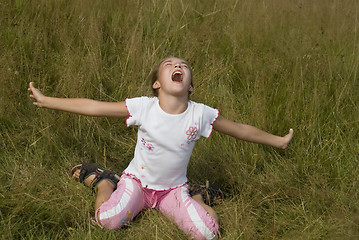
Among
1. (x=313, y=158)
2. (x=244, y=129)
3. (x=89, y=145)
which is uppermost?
(x=244, y=129)

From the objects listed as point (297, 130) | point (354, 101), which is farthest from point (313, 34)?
point (297, 130)

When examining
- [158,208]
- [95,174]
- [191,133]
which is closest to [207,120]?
[191,133]

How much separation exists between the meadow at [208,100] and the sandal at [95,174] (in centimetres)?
7

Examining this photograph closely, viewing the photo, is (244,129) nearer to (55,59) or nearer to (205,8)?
(55,59)

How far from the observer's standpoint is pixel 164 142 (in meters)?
2.29

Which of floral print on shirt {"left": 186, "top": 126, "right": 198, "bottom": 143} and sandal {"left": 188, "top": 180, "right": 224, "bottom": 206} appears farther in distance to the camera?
sandal {"left": 188, "top": 180, "right": 224, "bottom": 206}

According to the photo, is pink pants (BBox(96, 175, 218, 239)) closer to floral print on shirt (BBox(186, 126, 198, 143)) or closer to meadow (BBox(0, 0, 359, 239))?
meadow (BBox(0, 0, 359, 239))

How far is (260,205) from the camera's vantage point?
8.24 ft

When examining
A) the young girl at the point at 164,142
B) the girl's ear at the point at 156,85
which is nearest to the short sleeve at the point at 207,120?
the young girl at the point at 164,142

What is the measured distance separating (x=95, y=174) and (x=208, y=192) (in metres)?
0.66

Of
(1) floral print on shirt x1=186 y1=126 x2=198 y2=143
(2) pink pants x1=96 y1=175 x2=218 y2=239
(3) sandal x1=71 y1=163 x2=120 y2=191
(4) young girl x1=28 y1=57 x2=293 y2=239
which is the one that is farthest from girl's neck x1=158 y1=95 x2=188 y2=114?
(3) sandal x1=71 y1=163 x2=120 y2=191

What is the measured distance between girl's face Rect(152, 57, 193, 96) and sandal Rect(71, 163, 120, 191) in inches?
23.6

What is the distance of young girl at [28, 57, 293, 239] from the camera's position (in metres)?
2.29

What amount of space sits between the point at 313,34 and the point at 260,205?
1.93 m
